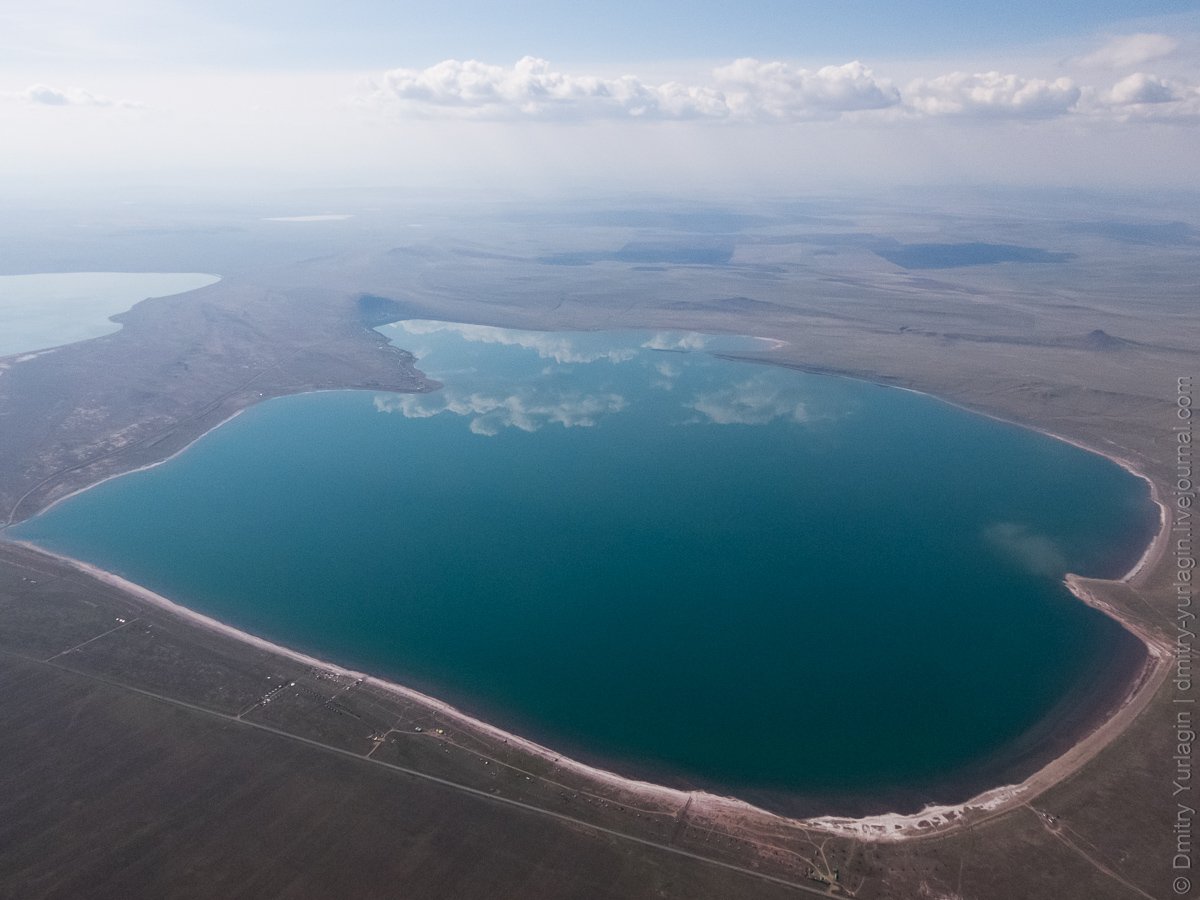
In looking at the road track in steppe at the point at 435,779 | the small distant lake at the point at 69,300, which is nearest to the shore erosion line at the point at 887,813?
the road track in steppe at the point at 435,779

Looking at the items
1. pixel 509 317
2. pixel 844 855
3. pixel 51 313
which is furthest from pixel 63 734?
pixel 51 313

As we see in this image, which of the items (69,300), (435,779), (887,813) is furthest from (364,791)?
(69,300)

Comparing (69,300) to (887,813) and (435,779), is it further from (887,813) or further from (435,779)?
(887,813)

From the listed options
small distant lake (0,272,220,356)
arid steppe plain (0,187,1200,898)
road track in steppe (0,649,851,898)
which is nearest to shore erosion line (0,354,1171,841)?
arid steppe plain (0,187,1200,898)

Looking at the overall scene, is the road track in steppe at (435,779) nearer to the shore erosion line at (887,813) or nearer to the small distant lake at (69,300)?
the shore erosion line at (887,813)

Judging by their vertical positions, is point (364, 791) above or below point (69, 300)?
below

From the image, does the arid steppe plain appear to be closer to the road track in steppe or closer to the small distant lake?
the road track in steppe
